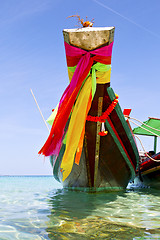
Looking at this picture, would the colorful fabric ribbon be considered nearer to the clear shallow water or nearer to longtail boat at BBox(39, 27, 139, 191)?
longtail boat at BBox(39, 27, 139, 191)

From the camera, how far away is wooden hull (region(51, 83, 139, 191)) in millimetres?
5020

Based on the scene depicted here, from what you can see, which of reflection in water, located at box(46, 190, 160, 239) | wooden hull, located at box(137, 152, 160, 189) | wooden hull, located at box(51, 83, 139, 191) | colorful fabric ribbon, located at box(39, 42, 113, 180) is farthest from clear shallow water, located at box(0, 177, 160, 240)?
wooden hull, located at box(137, 152, 160, 189)

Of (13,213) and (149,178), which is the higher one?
(13,213)

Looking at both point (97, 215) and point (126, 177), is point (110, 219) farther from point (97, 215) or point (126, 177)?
point (126, 177)

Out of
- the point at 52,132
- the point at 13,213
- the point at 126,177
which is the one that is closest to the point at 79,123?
the point at 52,132

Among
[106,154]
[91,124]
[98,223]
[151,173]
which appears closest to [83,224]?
[98,223]

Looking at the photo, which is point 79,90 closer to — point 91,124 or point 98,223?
point 91,124

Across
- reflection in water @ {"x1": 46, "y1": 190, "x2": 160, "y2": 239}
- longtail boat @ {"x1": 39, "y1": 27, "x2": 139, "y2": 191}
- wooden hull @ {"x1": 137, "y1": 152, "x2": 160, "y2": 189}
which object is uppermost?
longtail boat @ {"x1": 39, "y1": 27, "x2": 139, "y2": 191}

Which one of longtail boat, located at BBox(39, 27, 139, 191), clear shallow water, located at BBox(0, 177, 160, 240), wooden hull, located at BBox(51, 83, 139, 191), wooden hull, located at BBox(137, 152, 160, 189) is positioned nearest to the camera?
clear shallow water, located at BBox(0, 177, 160, 240)

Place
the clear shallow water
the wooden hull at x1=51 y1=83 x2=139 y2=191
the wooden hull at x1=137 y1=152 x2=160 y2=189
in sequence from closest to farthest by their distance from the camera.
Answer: the clear shallow water → the wooden hull at x1=51 y1=83 x2=139 y2=191 → the wooden hull at x1=137 y1=152 x2=160 y2=189

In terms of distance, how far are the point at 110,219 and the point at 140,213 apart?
740 millimetres

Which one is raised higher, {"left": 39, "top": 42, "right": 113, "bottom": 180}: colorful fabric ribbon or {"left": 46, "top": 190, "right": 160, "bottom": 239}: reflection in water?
{"left": 39, "top": 42, "right": 113, "bottom": 180}: colorful fabric ribbon

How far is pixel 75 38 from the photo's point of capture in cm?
380

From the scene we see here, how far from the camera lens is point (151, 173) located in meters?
7.91
